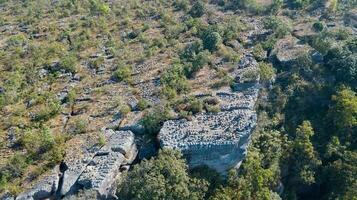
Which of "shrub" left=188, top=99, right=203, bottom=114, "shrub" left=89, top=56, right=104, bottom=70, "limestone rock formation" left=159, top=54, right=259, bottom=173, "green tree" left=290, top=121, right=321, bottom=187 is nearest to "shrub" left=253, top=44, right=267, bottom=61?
"limestone rock formation" left=159, top=54, right=259, bottom=173

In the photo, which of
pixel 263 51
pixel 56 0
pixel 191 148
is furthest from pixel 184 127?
pixel 56 0

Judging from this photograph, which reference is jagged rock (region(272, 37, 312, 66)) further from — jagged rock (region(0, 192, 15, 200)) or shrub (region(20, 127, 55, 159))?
jagged rock (region(0, 192, 15, 200))

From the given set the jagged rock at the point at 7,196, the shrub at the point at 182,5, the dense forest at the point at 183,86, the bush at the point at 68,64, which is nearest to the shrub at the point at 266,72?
the dense forest at the point at 183,86

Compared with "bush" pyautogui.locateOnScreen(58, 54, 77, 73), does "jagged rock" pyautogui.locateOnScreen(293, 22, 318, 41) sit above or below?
below

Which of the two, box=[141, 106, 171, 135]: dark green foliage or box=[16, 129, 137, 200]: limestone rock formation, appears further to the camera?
box=[141, 106, 171, 135]: dark green foliage

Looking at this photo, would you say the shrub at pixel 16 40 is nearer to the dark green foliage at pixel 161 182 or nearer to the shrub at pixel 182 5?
the shrub at pixel 182 5

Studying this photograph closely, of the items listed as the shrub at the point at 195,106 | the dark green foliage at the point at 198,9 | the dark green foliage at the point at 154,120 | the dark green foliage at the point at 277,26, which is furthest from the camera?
the dark green foliage at the point at 198,9

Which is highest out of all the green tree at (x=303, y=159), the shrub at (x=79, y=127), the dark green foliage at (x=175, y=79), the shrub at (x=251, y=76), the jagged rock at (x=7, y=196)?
the shrub at (x=251, y=76)

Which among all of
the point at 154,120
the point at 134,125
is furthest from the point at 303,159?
the point at 134,125
